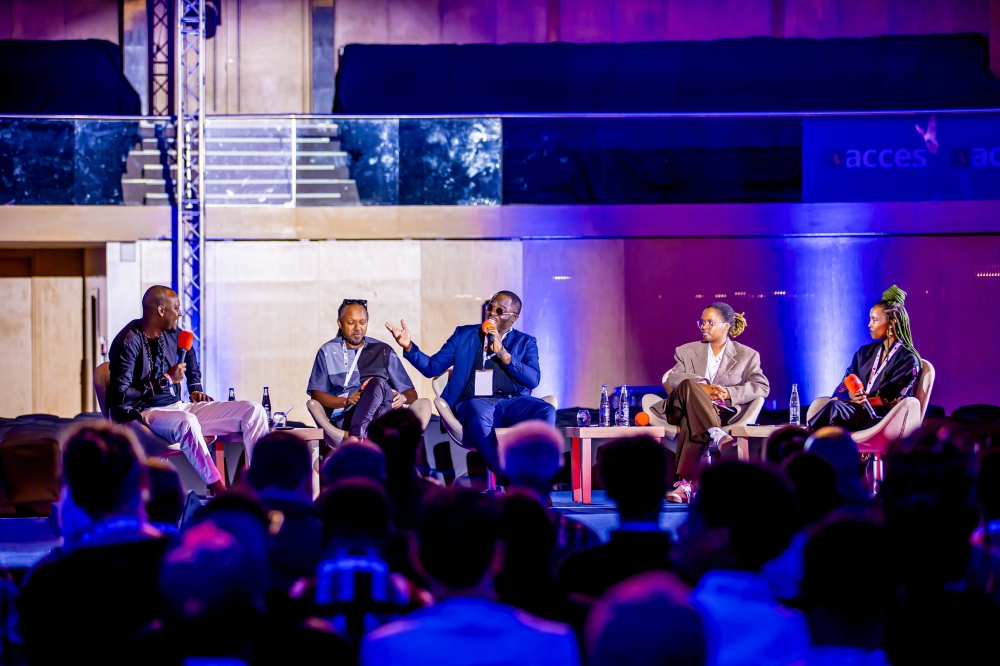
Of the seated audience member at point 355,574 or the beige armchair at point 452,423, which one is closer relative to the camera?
the seated audience member at point 355,574

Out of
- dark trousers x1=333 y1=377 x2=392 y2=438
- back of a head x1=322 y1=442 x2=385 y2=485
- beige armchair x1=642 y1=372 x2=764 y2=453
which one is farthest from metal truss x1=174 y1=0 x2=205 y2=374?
back of a head x1=322 y1=442 x2=385 y2=485

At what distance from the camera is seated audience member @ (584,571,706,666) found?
4.23ft

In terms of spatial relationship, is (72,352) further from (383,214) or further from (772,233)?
(772,233)

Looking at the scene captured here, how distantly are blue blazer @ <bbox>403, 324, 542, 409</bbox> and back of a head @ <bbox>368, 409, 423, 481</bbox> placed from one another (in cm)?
276

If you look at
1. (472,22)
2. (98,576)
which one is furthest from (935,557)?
(472,22)

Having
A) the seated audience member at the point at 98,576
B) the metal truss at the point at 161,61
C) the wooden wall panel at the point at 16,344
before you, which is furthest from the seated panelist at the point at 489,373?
the wooden wall panel at the point at 16,344

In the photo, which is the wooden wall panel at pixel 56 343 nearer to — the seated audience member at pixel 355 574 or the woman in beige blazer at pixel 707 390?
the woman in beige blazer at pixel 707 390

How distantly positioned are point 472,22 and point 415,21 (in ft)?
1.81

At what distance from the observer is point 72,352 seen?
9320mm

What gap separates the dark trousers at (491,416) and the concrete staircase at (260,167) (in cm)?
280

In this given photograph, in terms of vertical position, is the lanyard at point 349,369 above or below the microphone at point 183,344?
below

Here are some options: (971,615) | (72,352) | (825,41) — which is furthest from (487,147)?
(971,615)

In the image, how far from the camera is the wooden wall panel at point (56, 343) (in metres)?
9.25

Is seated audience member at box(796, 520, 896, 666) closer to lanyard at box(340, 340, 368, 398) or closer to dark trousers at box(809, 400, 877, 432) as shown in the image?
dark trousers at box(809, 400, 877, 432)
